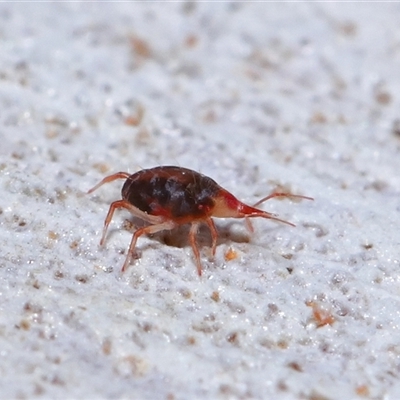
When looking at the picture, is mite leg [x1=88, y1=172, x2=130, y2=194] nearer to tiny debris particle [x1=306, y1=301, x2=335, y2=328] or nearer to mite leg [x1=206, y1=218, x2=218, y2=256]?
mite leg [x1=206, y1=218, x2=218, y2=256]

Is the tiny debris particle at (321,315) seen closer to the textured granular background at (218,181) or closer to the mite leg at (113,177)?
the textured granular background at (218,181)

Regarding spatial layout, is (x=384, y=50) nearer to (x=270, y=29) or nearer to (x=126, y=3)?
(x=270, y=29)

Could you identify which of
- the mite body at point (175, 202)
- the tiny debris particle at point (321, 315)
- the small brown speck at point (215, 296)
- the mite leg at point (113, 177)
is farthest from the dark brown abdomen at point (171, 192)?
the tiny debris particle at point (321, 315)

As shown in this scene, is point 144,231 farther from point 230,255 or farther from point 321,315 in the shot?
point 321,315

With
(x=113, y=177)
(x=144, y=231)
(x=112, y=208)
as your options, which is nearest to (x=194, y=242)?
(x=144, y=231)

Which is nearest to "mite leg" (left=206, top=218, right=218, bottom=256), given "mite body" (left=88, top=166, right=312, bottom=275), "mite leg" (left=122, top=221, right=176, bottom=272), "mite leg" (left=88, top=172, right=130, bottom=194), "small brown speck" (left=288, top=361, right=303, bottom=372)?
"mite body" (left=88, top=166, right=312, bottom=275)

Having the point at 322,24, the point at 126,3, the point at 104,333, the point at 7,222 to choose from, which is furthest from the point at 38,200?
the point at 322,24
